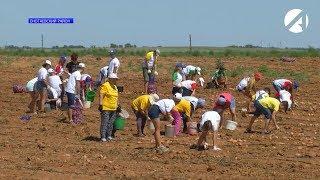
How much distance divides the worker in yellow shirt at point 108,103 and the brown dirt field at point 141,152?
43 cm

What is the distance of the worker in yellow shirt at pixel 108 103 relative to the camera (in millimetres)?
14305

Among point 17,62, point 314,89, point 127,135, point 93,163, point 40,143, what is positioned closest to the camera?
point 93,163

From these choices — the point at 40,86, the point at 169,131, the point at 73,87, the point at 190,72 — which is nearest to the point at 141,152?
the point at 169,131

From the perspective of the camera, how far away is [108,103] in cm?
1435

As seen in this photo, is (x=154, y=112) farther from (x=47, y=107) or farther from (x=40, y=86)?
(x=47, y=107)

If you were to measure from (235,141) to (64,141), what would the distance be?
3702 mm

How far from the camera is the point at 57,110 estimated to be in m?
19.2

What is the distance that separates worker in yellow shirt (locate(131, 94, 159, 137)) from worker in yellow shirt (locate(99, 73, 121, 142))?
61 centimetres

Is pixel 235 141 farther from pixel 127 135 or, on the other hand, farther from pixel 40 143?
pixel 40 143

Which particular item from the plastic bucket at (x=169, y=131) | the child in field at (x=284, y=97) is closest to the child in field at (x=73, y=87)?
the plastic bucket at (x=169, y=131)

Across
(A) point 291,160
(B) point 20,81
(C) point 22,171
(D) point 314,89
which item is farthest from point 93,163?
(B) point 20,81

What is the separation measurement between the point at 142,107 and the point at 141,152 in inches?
71.1

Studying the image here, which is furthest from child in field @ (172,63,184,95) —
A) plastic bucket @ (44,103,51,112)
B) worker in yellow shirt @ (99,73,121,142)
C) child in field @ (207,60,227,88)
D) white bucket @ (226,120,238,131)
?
child in field @ (207,60,227,88)

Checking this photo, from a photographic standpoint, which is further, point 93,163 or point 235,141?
point 235,141
